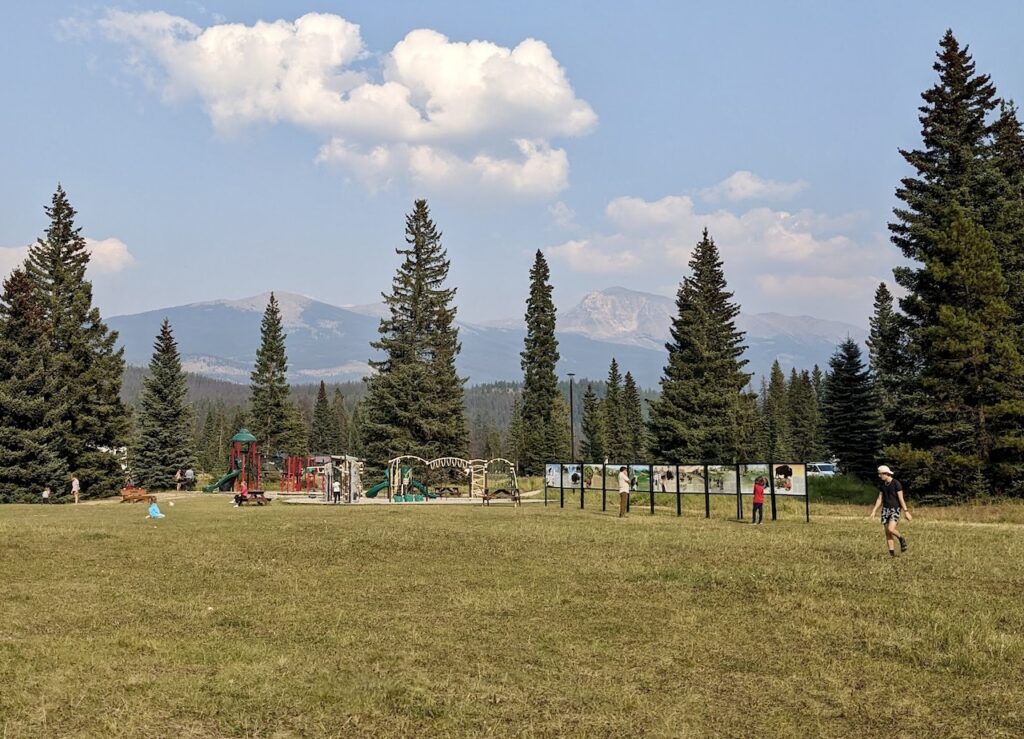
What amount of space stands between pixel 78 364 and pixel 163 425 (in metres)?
14.5

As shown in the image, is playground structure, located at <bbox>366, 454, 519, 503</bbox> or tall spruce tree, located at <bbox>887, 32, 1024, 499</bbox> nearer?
tall spruce tree, located at <bbox>887, 32, 1024, 499</bbox>

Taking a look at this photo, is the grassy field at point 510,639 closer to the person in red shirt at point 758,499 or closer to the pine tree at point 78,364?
the person in red shirt at point 758,499

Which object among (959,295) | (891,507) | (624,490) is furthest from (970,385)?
(891,507)

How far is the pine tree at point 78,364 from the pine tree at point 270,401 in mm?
26050

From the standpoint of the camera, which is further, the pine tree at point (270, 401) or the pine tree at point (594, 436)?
the pine tree at point (594, 436)

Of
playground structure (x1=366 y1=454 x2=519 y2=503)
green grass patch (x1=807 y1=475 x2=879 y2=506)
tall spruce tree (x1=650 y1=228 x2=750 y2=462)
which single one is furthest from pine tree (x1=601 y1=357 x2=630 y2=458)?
green grass patch (x1=807 y1=475 x2=879 y2=506)

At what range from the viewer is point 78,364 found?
53.4 meters

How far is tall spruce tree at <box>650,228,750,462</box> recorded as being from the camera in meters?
59.8

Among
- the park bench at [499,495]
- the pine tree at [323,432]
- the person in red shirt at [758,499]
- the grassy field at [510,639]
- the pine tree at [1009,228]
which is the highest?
the pine tree at [1009,228]

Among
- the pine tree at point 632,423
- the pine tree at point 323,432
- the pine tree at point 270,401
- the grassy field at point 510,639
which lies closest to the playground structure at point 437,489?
the grassy field at point 510,639

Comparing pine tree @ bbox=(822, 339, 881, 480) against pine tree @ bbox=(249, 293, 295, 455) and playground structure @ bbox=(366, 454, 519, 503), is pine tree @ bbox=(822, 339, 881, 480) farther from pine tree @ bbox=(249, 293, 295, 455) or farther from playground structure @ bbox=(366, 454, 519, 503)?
pine tree @ bbox=(249, 293, 295, 455)

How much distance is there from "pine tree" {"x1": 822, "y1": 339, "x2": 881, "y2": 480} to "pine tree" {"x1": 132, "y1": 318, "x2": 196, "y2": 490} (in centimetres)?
5578

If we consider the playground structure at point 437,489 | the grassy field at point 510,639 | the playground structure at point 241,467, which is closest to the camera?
the grassy field at point 510,639

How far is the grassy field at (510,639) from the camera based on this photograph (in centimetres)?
735
